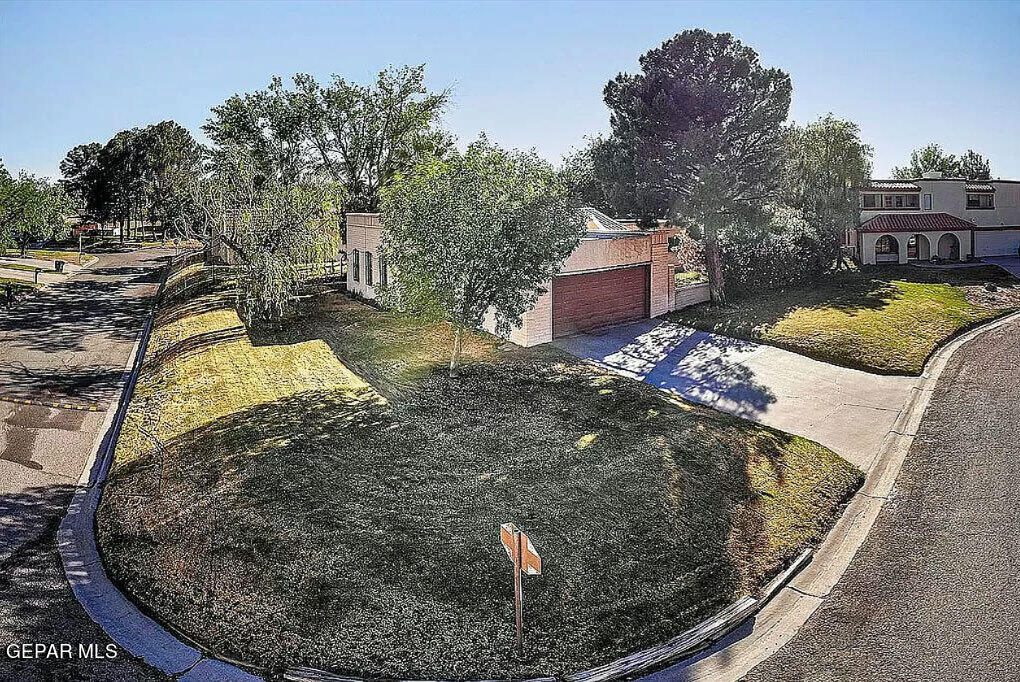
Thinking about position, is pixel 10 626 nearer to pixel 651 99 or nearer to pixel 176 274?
pixel 651 99

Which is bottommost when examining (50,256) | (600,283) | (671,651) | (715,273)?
(671,651)

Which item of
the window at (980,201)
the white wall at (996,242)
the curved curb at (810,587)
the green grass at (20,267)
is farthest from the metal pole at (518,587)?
the green grass at (20,267)

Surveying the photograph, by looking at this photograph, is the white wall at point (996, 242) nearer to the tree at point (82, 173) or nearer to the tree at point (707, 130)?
the tree at point (707, 130)

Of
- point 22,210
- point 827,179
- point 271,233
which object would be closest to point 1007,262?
point 827,179

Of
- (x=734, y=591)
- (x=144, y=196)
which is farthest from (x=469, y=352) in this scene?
(x=144, y=196)

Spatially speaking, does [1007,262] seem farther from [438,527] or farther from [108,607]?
[108,607]

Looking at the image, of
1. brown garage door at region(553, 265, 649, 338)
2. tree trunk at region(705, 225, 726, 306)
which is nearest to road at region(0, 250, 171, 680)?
brown garage door at region(553, 265, 649, 338)
